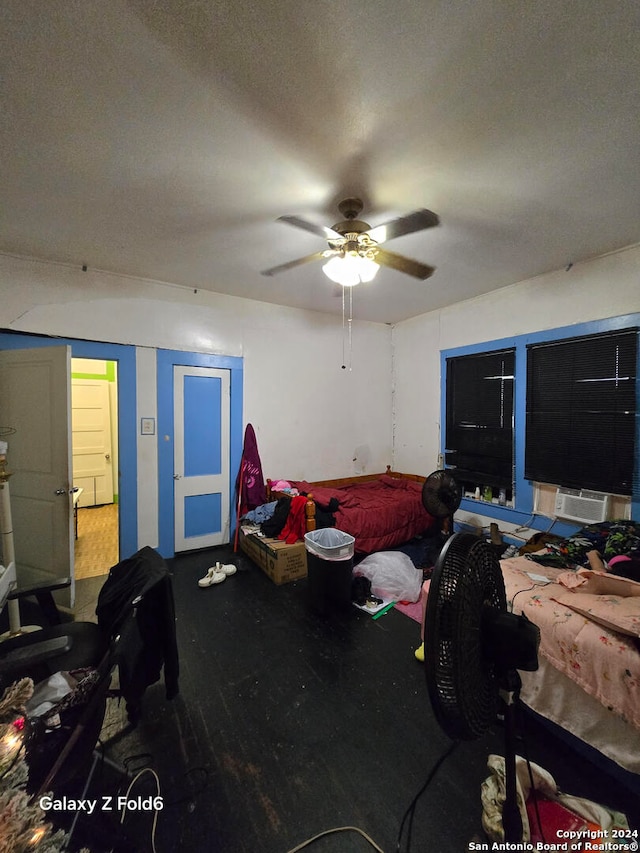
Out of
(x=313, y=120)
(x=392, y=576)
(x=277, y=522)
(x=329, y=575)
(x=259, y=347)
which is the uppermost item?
(x=313, y=120)

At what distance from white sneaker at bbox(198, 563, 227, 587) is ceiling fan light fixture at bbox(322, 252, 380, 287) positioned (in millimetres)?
2615

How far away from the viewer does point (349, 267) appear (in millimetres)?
1866

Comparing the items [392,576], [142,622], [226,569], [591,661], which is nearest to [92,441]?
[226,569]

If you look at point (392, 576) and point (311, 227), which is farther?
point (392, 576)

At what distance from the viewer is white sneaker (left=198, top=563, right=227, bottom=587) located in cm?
279

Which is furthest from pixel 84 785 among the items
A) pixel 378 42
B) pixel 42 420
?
pixel 378 42

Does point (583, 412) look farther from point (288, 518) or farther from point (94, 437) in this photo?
point (94, 437)

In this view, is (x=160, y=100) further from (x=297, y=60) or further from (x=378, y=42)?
(x=378, y=42)

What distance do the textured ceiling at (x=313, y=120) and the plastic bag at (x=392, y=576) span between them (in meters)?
2.63

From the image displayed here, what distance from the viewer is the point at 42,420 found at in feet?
8.23

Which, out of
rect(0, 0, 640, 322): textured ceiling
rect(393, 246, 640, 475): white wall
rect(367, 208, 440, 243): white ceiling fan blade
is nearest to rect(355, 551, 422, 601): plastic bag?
rect(393, 246, 640, 475): white wall

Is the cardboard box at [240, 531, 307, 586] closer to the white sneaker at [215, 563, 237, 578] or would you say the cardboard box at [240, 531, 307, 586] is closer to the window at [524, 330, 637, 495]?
the white sneaker at [215, 563, 237, 578]

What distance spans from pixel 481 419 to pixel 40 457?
413 centimetres

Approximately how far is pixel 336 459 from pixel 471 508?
173 centimetres
